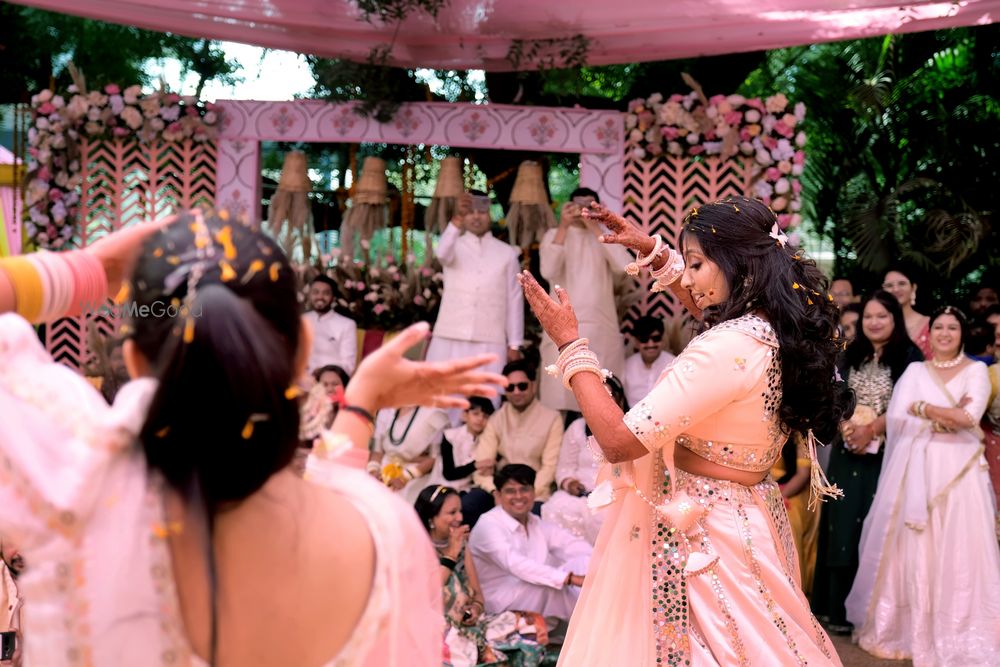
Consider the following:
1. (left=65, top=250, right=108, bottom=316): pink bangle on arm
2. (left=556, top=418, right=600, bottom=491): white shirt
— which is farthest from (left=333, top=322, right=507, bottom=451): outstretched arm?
(left=556, top=418, right=600, bottom=491): white shirt

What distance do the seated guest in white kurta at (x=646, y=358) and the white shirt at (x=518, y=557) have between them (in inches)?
56.4

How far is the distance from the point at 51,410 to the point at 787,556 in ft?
6.23

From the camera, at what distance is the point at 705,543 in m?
2.79

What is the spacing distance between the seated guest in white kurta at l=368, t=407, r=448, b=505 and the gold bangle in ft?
16.1

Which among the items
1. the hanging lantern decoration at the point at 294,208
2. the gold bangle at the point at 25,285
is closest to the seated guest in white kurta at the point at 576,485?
the hanging lantern decoration at the point at 294,208

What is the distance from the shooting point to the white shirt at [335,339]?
25.3ft

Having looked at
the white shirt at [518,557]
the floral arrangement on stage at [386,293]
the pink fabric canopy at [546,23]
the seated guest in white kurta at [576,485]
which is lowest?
the white shirt at [518,557]

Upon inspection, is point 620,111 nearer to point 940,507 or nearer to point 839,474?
point 839,474

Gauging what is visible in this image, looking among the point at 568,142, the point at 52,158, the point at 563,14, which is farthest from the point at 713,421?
the point at 52,158

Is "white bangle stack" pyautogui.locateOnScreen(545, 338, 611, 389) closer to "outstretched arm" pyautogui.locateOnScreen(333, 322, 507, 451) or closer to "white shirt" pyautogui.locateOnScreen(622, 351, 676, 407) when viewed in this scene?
"outstretched arm" pyautogui.locateOnScreen(333, 322, 507, 451)

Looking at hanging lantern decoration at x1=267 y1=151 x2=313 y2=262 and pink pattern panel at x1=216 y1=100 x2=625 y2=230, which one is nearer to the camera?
pink pattern panel at x1=216 y1=100 x2=625 y2=230

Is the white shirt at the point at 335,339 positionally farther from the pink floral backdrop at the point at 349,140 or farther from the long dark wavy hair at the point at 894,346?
the long dark wavy hair at the point at 894,346

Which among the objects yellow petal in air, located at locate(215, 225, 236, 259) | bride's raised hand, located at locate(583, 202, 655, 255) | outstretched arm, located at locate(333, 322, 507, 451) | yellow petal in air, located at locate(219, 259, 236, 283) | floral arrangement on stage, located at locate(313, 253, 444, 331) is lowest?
floral arrangement on stage, located at locate(313, 253, 444, 331)

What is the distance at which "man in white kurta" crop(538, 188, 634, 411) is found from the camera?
7.52 metres
